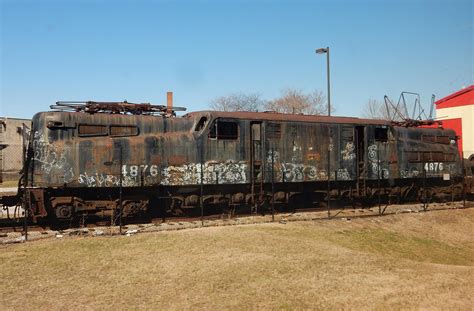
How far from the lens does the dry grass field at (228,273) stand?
7.84 m

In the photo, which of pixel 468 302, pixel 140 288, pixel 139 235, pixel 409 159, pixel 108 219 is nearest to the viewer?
pixel 468 302

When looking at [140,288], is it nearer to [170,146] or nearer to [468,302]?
[468,302]

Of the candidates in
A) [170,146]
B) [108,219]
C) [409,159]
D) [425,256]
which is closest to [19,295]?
[108,219]

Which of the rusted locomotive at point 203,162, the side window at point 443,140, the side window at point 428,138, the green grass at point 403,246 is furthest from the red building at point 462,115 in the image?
the green grass at point 403,246

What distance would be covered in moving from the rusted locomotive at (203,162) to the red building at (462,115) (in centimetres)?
1576

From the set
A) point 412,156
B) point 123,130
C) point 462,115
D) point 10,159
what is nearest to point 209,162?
point 123,130

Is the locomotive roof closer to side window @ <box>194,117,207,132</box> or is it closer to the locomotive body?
the locomotive body

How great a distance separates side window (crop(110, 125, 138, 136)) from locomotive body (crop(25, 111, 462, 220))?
0.12ft

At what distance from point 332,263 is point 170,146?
8459mm

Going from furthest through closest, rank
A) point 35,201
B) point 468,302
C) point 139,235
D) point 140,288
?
point 35,201 < point 139,235 < point 140,288 < point 468,302

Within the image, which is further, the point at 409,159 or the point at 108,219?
the point at 409,159

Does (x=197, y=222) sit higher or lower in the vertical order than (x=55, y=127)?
lower

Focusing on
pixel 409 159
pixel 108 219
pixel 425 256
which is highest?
pixel 409 159

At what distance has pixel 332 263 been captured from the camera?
1027cm
